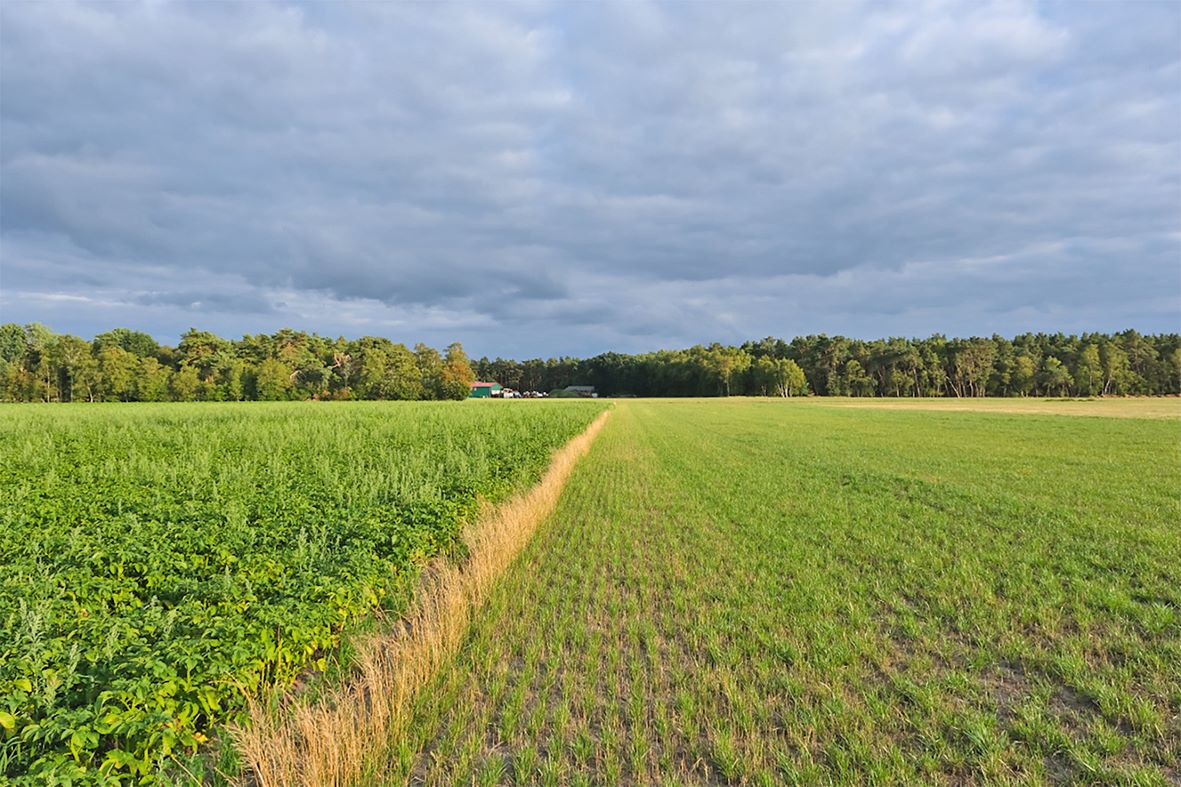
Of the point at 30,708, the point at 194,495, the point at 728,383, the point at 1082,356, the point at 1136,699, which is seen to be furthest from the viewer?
the point at 728,383

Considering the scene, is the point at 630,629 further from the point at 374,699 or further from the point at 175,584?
the point at 175,584

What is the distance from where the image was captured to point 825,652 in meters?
5.41

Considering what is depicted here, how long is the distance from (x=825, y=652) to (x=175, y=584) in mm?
6807

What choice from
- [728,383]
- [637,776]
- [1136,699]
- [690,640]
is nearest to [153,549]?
[637,776]

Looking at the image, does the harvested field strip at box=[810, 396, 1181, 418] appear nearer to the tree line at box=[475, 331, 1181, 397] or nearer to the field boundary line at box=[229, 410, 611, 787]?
the tree line at box=[475, 331, 1181, 397]

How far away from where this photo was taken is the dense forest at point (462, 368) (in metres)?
86.4

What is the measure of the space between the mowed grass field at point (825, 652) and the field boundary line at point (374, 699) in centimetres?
23

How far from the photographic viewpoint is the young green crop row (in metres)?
2.90

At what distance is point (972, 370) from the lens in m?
119

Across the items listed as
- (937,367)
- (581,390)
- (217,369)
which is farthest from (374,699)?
(581,390)

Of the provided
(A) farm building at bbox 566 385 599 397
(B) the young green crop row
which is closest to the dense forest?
(A) farm building at bbox 566 385 599 397

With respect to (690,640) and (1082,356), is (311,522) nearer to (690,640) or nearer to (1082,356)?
(690,640)

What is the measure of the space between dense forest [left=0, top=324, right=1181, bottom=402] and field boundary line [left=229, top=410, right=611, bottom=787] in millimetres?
94860

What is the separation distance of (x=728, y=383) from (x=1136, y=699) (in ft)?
441
